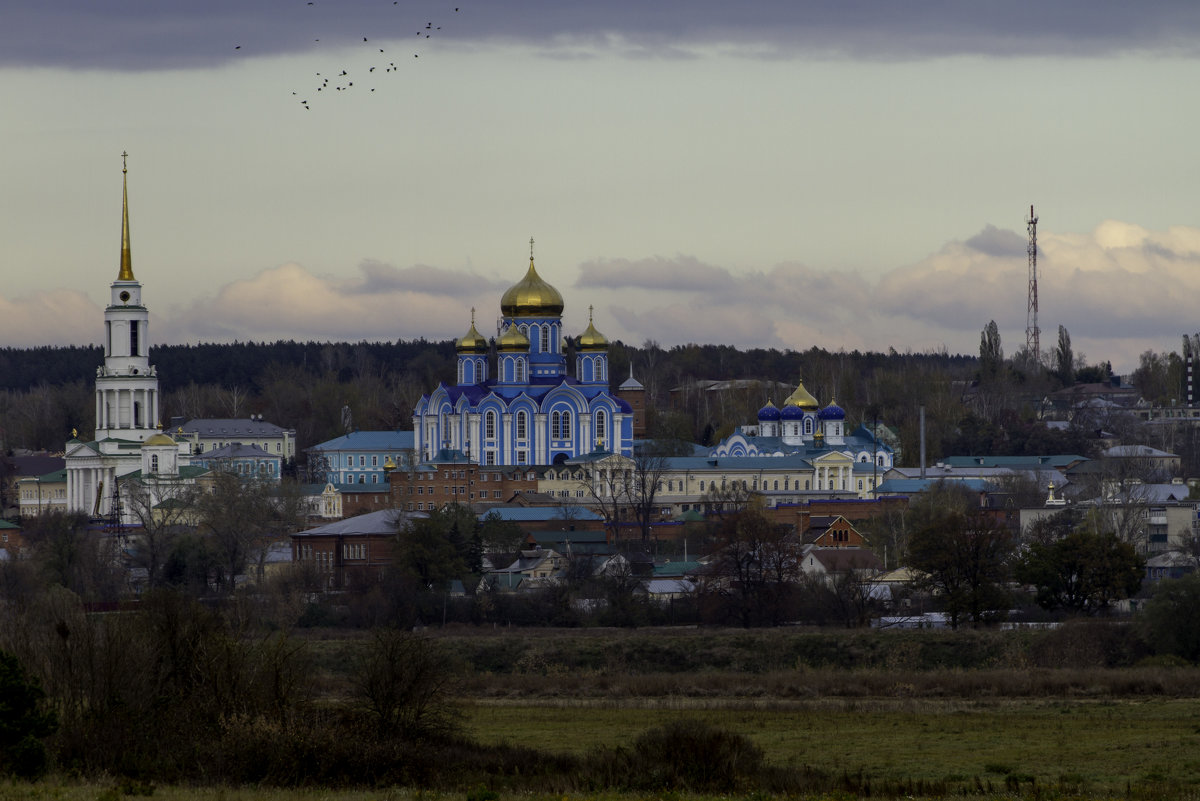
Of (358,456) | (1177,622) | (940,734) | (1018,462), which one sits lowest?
(940,734)

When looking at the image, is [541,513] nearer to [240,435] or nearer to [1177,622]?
[1177,622]

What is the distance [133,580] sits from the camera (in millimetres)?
58781

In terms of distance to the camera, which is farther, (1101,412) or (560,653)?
(1101,412)

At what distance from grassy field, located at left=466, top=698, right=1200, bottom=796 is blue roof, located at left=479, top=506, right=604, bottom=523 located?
112 feet

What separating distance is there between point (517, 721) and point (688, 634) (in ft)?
45.9

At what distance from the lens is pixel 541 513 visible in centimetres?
7150

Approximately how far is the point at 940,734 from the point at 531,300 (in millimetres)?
56698

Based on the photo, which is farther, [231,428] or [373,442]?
[231,428]

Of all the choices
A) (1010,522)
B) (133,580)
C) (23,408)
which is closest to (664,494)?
(1010,522)

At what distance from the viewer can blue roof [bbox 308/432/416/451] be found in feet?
295

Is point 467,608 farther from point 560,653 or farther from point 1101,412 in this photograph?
point 1101,412

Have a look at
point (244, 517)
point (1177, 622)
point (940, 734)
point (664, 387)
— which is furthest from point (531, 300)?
point (940, 734)

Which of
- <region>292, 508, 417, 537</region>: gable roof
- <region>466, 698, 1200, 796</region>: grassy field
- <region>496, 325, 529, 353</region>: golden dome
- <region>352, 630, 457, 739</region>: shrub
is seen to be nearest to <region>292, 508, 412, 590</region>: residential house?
<region>292, 508, 417, 537</region>: gable roof

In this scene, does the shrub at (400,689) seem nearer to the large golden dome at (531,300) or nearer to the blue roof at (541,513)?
the blue roof at (541,513)
